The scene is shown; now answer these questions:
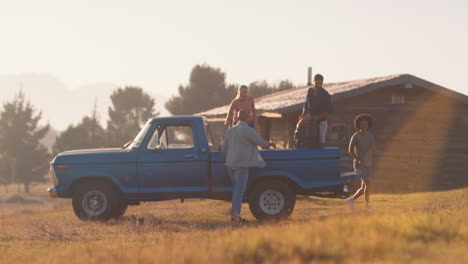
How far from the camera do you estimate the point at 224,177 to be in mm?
10602

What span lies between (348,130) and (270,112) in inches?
135

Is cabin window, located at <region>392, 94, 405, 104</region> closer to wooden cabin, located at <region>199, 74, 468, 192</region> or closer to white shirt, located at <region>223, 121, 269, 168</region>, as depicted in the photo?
wooden cabin, located at <region>199, 74, 468, 192</region>

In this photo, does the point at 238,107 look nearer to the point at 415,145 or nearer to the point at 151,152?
the point at 151,152

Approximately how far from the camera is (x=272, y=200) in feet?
34.7

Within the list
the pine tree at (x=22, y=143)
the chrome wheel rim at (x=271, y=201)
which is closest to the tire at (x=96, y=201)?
the chrome wheel rim at (x=271, y=201)

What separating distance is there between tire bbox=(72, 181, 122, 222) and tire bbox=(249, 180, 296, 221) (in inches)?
107

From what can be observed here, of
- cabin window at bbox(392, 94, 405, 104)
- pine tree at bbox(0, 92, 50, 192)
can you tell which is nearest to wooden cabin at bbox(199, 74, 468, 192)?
cabin window at bbox(392, 94, 405, 104)

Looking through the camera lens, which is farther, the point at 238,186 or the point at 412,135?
the point at 412,135

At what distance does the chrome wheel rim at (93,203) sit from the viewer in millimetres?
11031

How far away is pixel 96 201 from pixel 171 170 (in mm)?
1692

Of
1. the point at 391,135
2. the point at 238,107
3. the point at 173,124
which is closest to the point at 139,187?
the point at 173,124

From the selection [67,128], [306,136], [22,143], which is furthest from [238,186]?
[22,143]

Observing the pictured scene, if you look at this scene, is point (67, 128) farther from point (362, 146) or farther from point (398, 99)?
point (362, 146)

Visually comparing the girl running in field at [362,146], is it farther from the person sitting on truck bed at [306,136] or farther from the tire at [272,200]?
the tire at [272,200]
